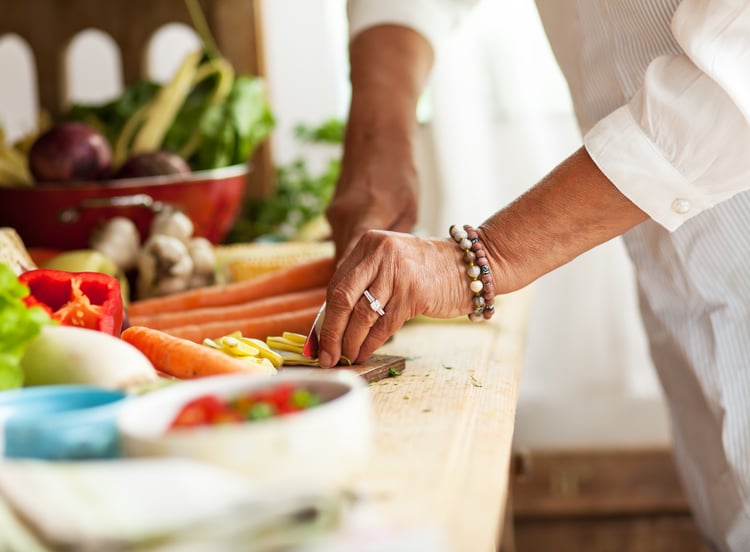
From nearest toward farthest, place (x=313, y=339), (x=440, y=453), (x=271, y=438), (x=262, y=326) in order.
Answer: (x=271, y=438) → (x=440, y=453) → (x=313, y=339) → (x=262, y=326)

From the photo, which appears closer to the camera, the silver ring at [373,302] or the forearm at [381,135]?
the silver ring at [373,302]

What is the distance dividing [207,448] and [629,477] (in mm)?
1972

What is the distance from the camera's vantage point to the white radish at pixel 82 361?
2.56 ft

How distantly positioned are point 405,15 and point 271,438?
1.13 m

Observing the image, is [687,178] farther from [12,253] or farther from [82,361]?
[12,253]

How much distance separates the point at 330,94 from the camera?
261cm

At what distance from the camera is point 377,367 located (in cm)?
104

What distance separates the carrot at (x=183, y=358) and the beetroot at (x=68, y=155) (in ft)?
2.08

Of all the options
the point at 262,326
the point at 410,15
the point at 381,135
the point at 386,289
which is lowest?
the point at 262,326

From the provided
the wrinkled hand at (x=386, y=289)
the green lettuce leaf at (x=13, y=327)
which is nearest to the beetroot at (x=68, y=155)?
the wrinkled hand at (x=386, y=289)

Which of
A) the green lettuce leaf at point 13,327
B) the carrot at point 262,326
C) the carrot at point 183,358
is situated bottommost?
the carrot at point 262,326

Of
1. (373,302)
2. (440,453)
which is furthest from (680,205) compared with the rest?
(440,453)

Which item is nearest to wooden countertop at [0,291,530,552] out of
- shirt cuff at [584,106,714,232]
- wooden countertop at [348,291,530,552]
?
wooden countertop at [348,291,530,552]

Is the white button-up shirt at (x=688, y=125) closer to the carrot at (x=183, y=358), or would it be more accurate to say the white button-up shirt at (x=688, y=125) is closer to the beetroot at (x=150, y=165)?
the carrot at (x=183, y=358)
